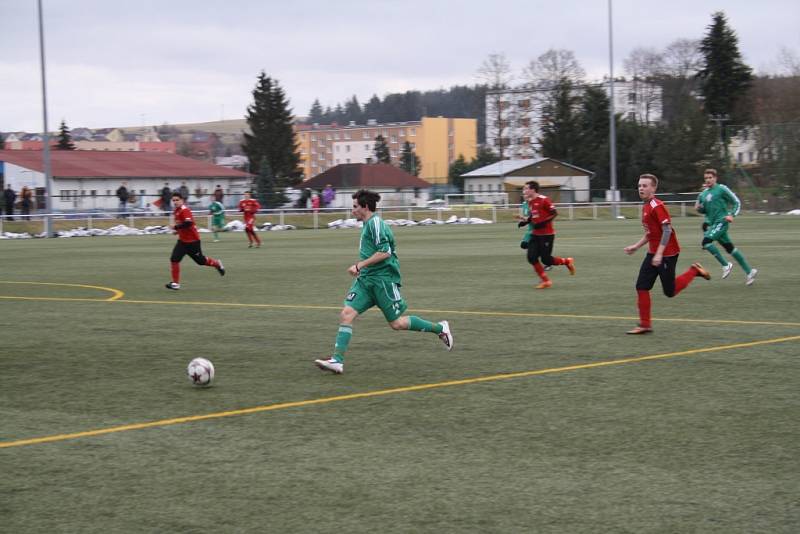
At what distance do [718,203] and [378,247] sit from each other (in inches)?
443

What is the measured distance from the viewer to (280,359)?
34.3 ft

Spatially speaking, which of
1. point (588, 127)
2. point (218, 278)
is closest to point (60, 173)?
point (588, 127)

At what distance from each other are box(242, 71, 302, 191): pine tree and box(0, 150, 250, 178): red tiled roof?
27.0 feet

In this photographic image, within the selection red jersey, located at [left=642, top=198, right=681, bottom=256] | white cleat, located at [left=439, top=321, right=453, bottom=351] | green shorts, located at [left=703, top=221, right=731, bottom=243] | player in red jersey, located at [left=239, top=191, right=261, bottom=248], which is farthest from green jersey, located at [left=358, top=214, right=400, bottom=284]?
player in red jersey, located at [left=239, top=191, right=261, bottom=248]

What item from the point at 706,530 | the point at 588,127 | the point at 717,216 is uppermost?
the point at 588,127

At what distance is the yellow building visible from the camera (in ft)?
527

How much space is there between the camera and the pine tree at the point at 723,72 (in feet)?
309

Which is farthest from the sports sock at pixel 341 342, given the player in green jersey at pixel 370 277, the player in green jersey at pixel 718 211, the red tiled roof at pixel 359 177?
the red tiled roof at pixel 359 177

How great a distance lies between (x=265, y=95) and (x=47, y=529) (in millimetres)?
97865

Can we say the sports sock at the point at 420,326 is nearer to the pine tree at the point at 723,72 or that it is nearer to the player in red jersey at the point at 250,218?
the player in red jersey at the point at 250,218

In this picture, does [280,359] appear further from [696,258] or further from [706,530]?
[696,258]

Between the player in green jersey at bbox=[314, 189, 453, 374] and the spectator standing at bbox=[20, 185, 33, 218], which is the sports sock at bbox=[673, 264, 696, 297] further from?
the spectator standing at bbox=[20, 185, 33, 218]

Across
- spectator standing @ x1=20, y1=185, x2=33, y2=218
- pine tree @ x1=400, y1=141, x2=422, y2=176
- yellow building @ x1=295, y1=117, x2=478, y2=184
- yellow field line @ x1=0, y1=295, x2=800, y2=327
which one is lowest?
yellow field line @ x1=0, y1=295, x2=800, y2=327

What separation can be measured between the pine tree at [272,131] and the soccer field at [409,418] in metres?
84.4
